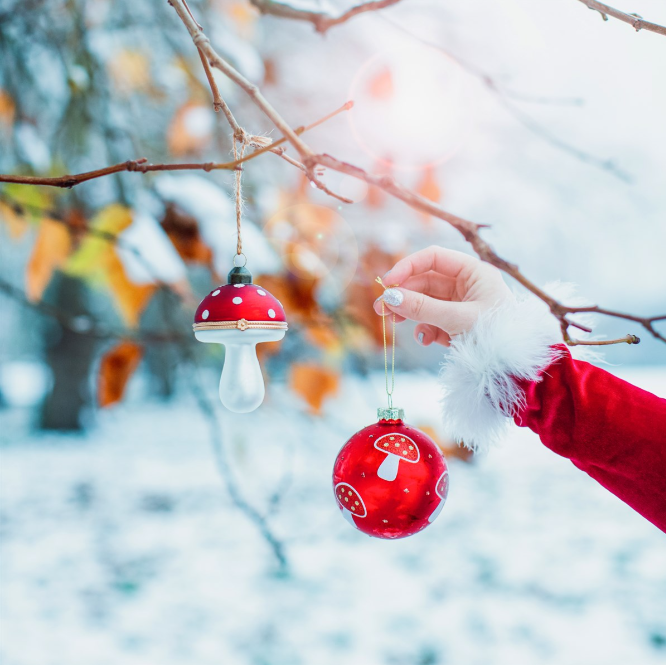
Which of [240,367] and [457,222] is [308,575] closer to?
[240,367]

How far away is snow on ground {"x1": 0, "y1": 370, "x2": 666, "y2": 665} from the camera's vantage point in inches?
77.8

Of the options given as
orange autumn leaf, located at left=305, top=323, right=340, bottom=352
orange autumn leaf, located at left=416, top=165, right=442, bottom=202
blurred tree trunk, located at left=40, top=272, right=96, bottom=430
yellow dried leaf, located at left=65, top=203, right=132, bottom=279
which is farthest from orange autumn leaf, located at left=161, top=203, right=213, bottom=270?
blurred tree trunk, located at left=40, top=272, right=96, bottom=430

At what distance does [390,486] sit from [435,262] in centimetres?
34

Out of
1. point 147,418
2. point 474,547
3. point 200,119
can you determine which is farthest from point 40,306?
point 147,418

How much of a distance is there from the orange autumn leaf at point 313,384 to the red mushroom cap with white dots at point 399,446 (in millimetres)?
1036

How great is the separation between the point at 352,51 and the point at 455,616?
250 centimetres

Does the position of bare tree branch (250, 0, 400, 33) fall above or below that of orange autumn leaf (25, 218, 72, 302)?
above

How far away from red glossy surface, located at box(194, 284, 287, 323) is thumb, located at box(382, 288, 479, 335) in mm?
152

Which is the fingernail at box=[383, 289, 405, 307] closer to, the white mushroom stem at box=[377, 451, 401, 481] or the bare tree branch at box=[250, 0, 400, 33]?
the white mushroom stem at box=[377, 451, 401, 481]

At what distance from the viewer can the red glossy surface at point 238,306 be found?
73cm

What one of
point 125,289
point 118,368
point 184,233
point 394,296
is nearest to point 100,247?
point 125,289

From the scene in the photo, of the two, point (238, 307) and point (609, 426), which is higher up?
point (238, 307)

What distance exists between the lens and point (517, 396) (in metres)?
0.79

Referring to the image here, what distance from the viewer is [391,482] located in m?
0.76
